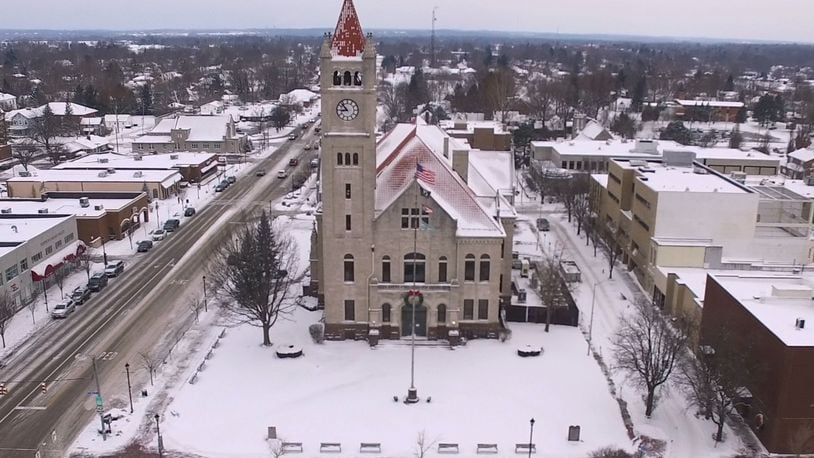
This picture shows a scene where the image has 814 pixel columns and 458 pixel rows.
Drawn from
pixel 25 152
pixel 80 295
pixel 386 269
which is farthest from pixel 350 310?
pixel 25 152

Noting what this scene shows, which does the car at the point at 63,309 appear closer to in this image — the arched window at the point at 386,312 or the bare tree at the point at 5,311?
the bare tree at the point at 5,311

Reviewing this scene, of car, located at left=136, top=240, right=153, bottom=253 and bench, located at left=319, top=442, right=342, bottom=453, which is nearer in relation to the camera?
bench, located at left=319, top=442, right=342, bottom=453

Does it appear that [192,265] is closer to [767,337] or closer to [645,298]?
[645,298]

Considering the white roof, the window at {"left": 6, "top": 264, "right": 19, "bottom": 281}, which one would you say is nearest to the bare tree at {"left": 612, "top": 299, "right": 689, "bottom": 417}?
the white roof

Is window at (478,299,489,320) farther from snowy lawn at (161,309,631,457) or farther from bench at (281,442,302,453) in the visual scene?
bench at (281,442,302,453)

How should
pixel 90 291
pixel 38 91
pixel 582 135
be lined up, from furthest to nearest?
pixel 38 91
pixel 582 135
pixel 90 291

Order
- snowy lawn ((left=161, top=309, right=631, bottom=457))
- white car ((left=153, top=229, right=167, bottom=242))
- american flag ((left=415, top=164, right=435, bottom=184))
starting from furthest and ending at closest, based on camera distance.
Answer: white car ((left=153, top=229, right=167, bottom=242)), american flag ((left=415, top=164, right=435, bottom=184)), snowy lawn ((left=161, top=309, right=631, bottom=457))

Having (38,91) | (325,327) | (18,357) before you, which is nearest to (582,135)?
(325,327)
